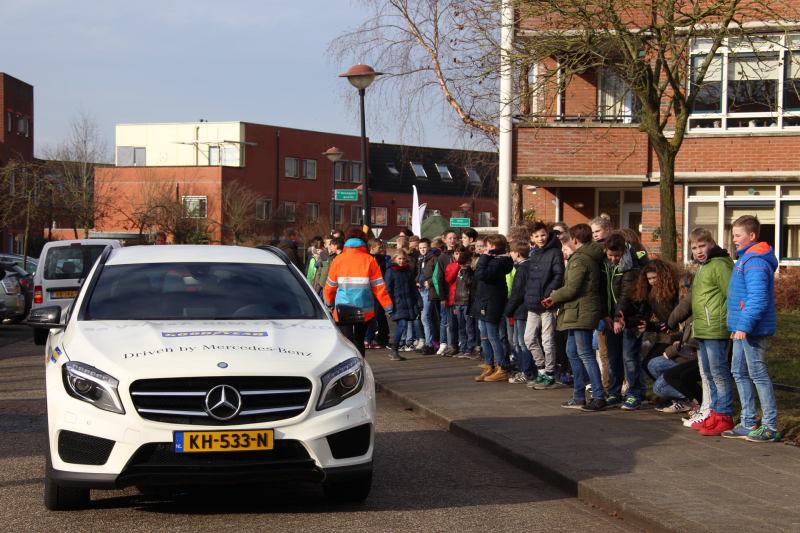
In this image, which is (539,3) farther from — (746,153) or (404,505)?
(404,505)

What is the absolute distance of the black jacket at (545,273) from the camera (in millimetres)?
9961

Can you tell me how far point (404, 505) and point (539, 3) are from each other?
992 centimetres

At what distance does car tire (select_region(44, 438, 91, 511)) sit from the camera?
5265 millimetres

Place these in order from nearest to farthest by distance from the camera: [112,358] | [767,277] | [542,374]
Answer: [112,358] < [767,277] < [542,374]

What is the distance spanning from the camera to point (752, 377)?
7359 mm

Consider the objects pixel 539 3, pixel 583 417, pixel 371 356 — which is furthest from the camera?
pixel 371 356

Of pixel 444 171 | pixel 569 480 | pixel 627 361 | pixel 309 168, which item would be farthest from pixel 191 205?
pixel 569 480

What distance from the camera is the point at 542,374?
10703mm

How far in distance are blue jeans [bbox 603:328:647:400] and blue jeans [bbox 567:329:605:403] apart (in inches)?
11.5

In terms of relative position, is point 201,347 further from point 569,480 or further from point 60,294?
point 60,294

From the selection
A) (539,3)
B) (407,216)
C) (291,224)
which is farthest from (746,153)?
(407,216)

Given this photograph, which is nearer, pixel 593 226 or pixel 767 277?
pixel 767 277

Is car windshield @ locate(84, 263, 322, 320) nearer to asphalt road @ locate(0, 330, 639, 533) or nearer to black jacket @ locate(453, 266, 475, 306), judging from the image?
asphalt road @ locate(0, 330, 639, 533)

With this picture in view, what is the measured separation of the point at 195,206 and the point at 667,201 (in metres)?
48.9
